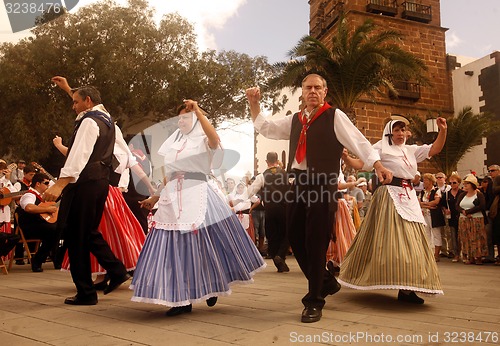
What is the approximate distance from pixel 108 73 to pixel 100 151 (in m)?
15.2

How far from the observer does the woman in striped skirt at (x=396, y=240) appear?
4148 millimetres

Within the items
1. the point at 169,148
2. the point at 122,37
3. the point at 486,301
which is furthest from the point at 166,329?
the point at 122,37

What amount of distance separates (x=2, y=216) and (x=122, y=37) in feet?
43.8

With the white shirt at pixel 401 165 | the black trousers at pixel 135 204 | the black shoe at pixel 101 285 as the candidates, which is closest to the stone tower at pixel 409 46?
the black trousers at pixel 135 204

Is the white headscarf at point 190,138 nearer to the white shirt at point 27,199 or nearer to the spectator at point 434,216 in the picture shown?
the white shirt at point 27,199

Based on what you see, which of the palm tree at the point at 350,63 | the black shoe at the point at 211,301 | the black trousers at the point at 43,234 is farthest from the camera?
the palm tree at the point at 350,63

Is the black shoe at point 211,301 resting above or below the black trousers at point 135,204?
below

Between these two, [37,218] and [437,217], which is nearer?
[37,218]

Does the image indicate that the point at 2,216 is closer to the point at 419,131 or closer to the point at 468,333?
the point at 468,333

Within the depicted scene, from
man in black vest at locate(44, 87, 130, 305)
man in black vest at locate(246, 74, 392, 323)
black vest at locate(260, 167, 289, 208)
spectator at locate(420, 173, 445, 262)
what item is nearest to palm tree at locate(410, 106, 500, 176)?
spectator at locate(420, 173, 445, 262)

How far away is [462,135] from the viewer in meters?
21.7

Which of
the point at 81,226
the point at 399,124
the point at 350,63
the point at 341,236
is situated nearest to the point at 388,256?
the point at 399,124

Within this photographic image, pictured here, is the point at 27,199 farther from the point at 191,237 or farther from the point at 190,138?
the point at 191,237

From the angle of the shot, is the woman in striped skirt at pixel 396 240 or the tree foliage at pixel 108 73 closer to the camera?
the woman in striped skirt at pixel 396 240
